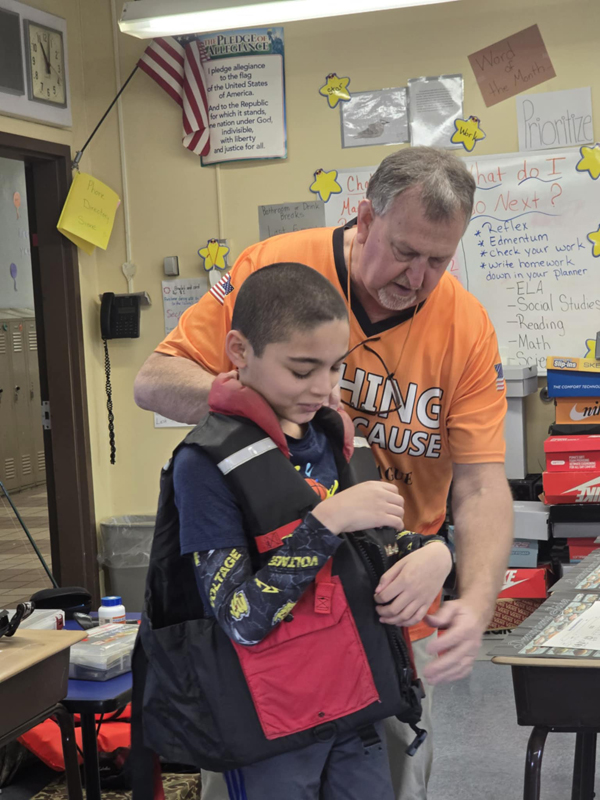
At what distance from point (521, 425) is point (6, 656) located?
2704 mm

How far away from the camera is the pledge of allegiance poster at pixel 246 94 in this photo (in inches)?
166

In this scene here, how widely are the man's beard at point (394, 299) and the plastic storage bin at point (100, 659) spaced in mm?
1137

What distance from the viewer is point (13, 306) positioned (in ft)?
31.1

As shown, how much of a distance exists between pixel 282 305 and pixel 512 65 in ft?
10.6

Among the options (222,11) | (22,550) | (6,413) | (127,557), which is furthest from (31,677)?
(6,413)

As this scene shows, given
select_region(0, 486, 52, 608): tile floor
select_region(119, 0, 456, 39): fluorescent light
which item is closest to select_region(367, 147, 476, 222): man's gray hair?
select_region(119, 0, 456, 39): fluorescent light

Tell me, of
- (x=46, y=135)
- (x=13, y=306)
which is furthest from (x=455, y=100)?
(x=13, y=306)

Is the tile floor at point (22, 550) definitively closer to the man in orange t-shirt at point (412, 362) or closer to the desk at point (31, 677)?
the desk at point (31, 677)

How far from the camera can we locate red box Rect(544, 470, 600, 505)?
139 inches

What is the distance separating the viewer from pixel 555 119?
3.91 meters

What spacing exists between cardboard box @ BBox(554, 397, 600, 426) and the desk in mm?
2419

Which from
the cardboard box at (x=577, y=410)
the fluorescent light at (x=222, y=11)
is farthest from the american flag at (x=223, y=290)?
the cardboard box at (x=577, y=410)

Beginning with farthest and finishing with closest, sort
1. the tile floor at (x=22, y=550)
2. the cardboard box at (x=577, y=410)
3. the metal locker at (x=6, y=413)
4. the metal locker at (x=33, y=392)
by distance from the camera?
the metal locker at (x=33, y=392)
the metal locker at (x=6, y=413)
the tile floor at (x=22, y=550)
the cardboard box at (x=577, y=410)

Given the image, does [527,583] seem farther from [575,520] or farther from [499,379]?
[499,379]
